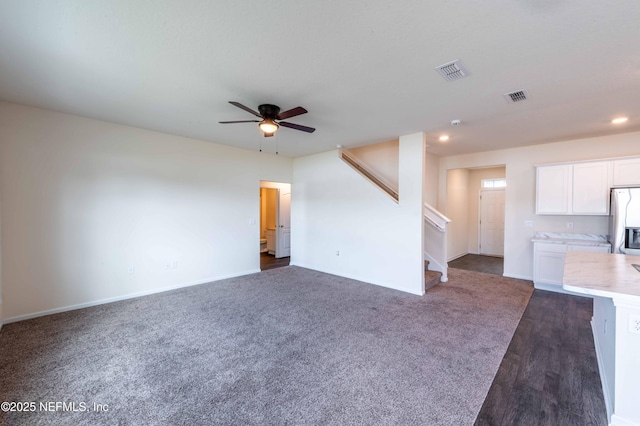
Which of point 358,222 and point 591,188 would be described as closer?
point 591,188

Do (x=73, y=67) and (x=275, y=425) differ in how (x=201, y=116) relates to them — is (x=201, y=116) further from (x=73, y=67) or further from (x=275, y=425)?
(x=275, y=425)

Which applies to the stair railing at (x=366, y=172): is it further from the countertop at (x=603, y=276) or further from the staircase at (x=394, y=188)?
the countertop at (x=603, y=276)

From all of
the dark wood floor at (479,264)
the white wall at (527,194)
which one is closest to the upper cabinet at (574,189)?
the white wall at (527,194)

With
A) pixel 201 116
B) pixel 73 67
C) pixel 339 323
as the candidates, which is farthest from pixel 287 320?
pixel 73 67

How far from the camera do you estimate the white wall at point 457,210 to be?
6.64 metres

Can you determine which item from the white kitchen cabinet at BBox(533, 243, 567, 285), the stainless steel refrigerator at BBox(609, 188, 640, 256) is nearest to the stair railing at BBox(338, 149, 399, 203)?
the white kitchen cabinet at BBox(533, 243, 567, 285)

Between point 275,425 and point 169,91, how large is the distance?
328cm

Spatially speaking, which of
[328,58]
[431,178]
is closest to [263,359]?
[328,58]

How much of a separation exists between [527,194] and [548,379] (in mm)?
4051

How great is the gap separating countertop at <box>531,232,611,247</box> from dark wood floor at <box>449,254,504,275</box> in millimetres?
1170

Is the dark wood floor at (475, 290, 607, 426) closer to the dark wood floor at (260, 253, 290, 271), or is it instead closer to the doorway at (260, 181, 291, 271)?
the dark wood floor at (260, 253, 290, 271)

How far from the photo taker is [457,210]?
7055mm

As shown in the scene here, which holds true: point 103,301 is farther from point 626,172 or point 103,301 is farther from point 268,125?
point 626,172

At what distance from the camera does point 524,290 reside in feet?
14.6
